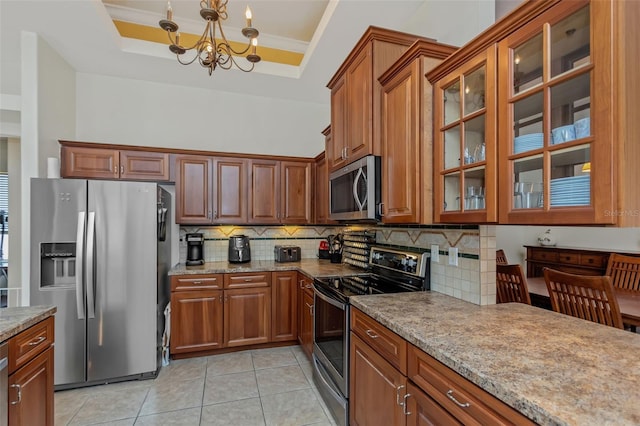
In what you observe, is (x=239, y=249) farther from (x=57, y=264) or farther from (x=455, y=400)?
(x=455, y=400)

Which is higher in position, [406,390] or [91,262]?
[91,262]

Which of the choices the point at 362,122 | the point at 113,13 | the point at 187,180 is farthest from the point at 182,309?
the point at 113,13

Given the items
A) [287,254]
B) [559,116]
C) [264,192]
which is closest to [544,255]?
[287,254]

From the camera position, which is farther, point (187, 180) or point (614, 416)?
point (187, 180)

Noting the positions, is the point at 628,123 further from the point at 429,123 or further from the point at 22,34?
the point at 22,34

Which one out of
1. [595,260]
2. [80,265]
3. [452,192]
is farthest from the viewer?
[595,260]

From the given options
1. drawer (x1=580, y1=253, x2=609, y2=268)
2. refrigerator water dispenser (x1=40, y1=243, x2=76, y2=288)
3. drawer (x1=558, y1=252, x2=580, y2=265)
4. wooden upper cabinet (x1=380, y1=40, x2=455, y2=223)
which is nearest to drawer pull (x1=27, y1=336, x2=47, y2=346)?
refrigerator water dispenser (x1=40, y1=243, x2=76, y2=288)

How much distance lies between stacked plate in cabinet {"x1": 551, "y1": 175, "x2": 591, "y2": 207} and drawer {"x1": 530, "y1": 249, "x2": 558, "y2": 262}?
14.5 ft

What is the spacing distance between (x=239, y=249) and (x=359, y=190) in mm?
1916

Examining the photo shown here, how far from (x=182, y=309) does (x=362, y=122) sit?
2.44 metres

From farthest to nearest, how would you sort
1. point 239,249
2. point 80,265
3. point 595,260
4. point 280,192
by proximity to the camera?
1. point 595,260
2. point 280,192
3. point 239,249
4. point 80,265

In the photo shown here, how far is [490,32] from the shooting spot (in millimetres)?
1418

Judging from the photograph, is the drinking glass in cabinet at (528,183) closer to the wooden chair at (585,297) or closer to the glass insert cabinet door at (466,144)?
the glass insert cabinet door at (466,144)

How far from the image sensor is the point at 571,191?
3.61ft
